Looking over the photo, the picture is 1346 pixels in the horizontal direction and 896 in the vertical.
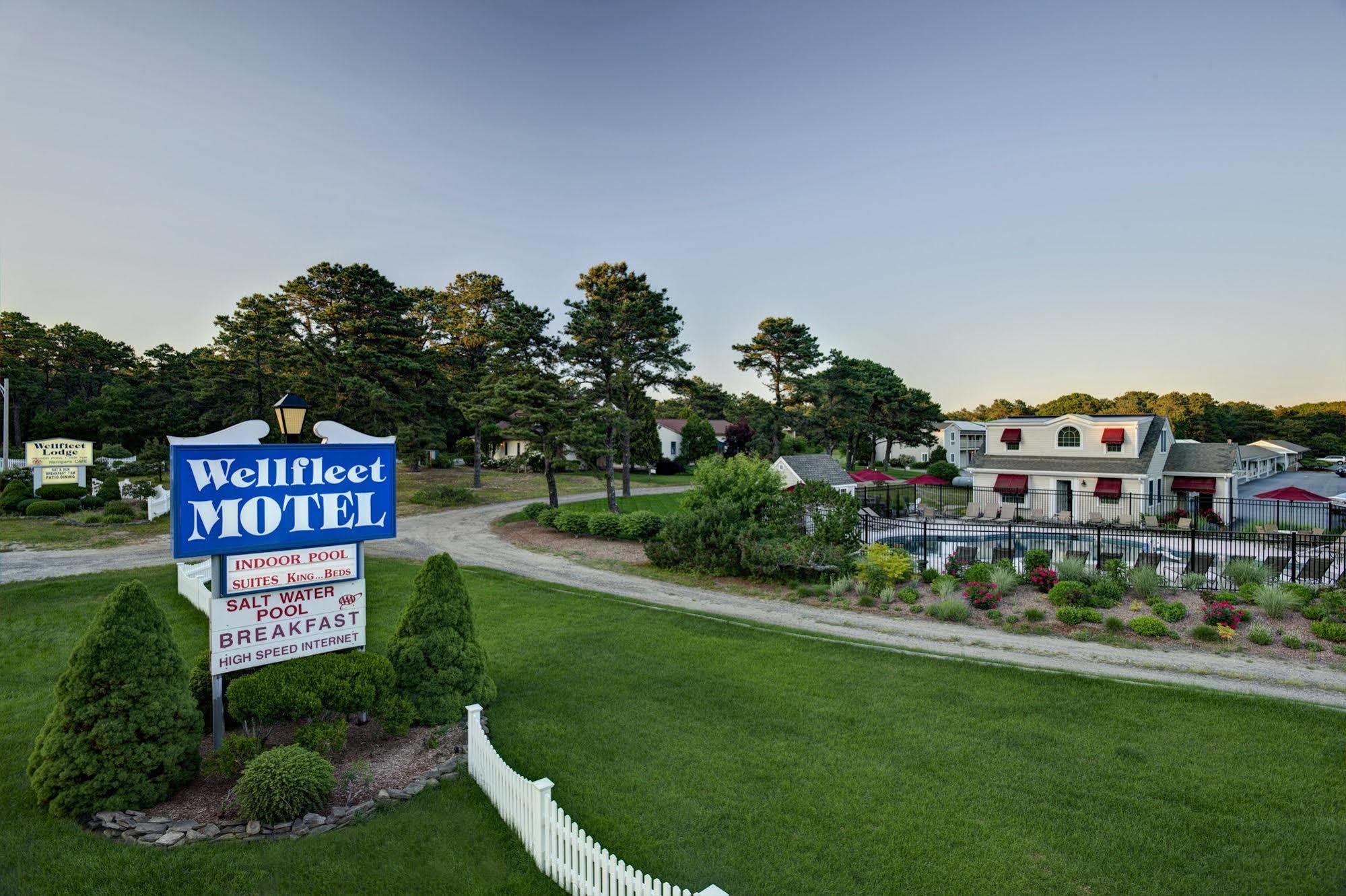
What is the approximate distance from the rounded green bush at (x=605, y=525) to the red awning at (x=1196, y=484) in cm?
2600

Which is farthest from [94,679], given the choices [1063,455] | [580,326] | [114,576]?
[1063,455]

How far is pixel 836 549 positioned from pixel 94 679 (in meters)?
14.1

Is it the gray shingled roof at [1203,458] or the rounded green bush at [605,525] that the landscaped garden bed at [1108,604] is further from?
the gray shingled roof at [1203,458]

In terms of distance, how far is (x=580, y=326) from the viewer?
2702 cm

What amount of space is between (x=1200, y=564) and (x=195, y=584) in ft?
79.6

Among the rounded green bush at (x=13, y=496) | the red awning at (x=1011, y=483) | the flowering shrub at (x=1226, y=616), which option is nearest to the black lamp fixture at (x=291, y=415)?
the flowering shrub at (x=1226, y=616)

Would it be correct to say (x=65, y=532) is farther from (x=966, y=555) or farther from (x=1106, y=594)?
(x=1106, y=594)

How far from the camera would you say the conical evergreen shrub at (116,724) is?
17.2ft

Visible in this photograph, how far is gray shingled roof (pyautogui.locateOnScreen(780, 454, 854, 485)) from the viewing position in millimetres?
28500

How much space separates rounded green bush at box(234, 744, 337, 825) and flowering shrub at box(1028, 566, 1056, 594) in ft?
45.5

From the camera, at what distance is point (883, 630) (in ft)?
38.9

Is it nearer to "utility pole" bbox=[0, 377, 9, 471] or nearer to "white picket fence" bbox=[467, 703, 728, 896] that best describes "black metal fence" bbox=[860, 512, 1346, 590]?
"white picket fence" bbox=[467, 703, 728, 896]

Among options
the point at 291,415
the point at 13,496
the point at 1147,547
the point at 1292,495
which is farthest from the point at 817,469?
the point at 13,496

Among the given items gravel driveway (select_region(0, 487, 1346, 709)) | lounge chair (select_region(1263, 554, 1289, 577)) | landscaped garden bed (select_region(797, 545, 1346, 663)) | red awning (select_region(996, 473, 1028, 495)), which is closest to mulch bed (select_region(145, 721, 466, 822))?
gravel driveway (select_region(0, 487, 1346, 709))
